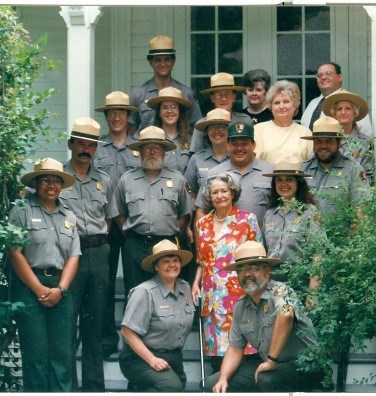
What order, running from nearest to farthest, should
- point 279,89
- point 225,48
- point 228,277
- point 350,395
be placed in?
point 350,395, point 228,277, point 279,89, point 225,48

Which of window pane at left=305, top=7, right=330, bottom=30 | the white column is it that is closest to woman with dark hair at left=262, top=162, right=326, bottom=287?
the white column

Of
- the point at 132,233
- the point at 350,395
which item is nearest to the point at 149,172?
the point at 132,233

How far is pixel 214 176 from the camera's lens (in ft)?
38.5

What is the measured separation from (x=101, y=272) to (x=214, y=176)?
1.30m

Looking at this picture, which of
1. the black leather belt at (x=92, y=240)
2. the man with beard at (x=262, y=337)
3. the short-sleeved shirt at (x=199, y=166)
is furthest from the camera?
the short-sleeved shirt at (x=199, y=166)

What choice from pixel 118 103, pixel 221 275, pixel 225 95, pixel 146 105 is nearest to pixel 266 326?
pixel 221 275

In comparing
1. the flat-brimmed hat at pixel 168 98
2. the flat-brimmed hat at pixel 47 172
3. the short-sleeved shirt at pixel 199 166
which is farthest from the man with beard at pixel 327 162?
the flat-brimmed hat at pixel 47 172

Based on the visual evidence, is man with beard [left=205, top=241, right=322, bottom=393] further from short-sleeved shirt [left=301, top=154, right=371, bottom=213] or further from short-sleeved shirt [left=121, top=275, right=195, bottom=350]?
short-sleeved shirt [left=301, top=154, right=371, bottom=213]

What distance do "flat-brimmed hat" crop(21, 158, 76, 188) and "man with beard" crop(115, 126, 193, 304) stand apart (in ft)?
2.39

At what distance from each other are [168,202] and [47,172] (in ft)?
4.05

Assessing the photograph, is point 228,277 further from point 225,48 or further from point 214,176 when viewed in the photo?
point 225,48

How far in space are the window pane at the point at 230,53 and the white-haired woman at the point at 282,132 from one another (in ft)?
9.32

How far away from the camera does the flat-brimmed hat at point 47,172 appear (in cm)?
1143

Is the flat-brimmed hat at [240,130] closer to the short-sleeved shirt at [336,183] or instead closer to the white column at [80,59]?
the short-sleeved shirt at [336,183]
